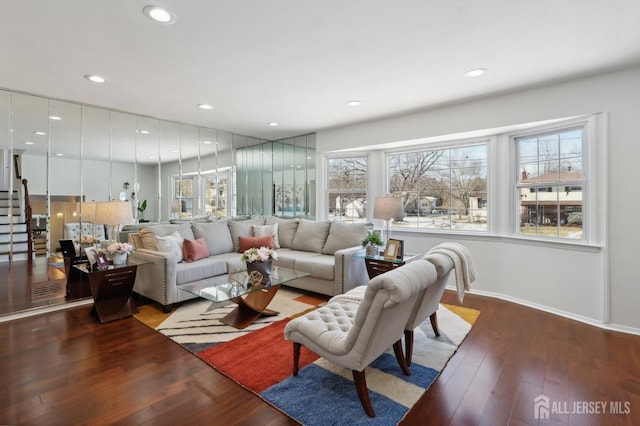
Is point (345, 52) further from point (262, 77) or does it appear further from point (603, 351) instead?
point (603, 351)

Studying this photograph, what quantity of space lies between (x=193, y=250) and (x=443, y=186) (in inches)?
141

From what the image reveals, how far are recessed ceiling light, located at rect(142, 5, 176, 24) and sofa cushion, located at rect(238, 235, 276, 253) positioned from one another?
9.86 feet

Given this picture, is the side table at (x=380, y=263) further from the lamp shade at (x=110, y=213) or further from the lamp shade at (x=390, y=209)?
the lamp shade at (x=110, y=213)

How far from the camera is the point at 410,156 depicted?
15.9 ft

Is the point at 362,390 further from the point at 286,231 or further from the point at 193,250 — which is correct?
the point at 286,231

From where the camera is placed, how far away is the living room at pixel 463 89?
2.12 metres

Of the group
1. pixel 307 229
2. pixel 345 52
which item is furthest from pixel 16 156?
pixel 345 52

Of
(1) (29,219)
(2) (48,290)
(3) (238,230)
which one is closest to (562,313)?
(3) (238,230)

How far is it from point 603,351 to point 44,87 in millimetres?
5837

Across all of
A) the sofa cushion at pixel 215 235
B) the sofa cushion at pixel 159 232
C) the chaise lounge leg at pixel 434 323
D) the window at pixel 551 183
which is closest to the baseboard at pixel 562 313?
the window at pixel 551 183

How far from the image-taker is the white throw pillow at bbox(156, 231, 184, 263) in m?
3.58

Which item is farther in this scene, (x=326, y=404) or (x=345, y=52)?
(x=345, y=52)

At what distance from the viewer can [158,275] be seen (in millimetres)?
3408

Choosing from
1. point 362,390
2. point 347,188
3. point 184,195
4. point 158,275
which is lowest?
point 362,390
